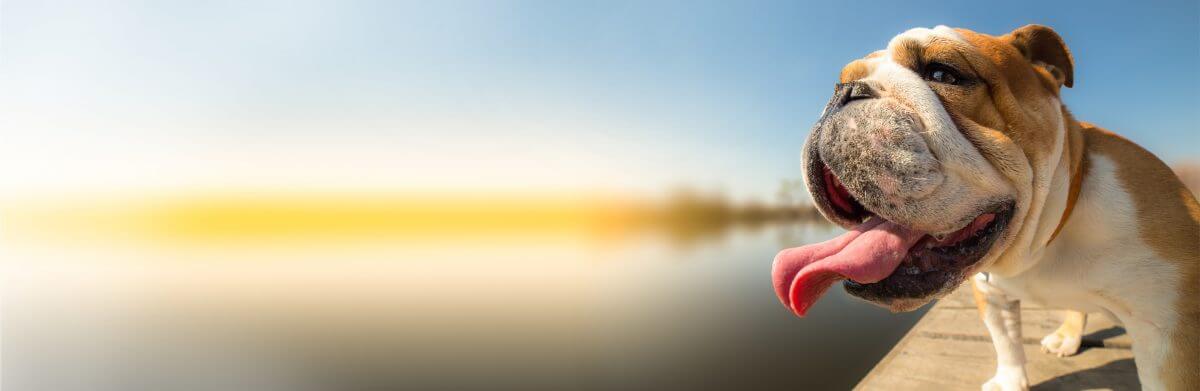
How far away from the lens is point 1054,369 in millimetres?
2541

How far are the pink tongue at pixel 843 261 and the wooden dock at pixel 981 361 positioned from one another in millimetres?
1219

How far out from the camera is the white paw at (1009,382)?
7.19 ft

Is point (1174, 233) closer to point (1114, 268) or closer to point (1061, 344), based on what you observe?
point (1114, 268)

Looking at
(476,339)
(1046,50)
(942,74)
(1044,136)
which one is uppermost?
(1046,50)

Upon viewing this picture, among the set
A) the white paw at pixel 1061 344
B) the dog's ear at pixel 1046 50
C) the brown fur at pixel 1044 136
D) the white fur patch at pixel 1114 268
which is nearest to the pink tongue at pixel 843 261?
the brown fur at pixel 1044 136

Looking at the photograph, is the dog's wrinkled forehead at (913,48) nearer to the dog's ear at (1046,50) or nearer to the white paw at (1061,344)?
the dog's ear at (1046,50)

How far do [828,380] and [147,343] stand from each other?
874 cm

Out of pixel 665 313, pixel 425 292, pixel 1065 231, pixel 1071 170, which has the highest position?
pixel 1071 170

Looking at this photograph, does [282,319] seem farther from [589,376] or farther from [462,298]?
[589,376]

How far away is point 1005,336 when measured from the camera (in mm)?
2227

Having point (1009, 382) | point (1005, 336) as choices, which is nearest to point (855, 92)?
point (1005, 336)

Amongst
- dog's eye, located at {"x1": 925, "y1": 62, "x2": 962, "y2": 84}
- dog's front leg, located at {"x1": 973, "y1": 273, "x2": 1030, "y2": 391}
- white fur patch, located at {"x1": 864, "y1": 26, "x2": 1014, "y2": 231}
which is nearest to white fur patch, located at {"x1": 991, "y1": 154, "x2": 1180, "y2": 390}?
dog's front leg, located at {"x1": 973, "y1": 273, "x2": 1030, "y2": 391}

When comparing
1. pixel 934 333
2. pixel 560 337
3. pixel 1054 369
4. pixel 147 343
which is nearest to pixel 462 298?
pixel 560 337

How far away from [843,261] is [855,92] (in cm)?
50
